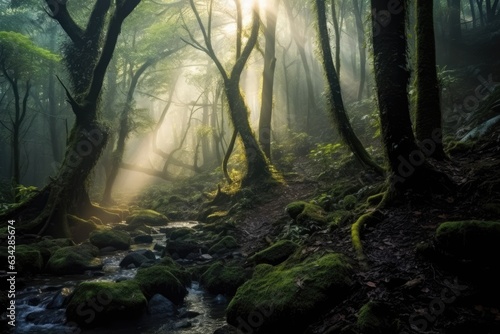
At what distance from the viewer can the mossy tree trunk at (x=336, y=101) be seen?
1065cm

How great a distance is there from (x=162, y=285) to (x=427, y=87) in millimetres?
7224

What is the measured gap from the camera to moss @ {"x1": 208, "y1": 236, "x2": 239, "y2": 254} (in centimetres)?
972

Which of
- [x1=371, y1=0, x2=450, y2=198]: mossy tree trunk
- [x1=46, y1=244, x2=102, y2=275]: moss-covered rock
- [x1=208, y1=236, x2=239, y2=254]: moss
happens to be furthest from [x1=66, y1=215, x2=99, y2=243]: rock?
[x1=371, y1=0, x2=450, y2=198]: mossy tree trunk

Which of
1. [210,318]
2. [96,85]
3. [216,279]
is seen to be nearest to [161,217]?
[96,85]

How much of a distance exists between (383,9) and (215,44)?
96.5 ft

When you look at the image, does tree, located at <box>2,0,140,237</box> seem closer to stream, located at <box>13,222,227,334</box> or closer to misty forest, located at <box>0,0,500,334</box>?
misty forest, located at <box>0,0,500,334</box>

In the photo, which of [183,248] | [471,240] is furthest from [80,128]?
[471,240]

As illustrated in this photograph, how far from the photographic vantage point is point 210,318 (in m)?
5.76

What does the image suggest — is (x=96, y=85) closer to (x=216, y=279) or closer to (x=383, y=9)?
(x=216, y=279)

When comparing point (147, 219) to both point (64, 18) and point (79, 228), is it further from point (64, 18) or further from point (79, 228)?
point (64, 18)

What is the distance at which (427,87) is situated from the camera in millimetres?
8023

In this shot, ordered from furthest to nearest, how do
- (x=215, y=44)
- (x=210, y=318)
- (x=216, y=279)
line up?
(x=215, y=44) → (x=216, y=279) → (x=210, y=318)

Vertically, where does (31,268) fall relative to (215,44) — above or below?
below

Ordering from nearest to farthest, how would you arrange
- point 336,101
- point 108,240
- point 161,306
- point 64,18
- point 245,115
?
point 161,306
point 108,240
point 336,101
point 64,18
point 245,115
